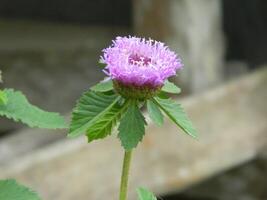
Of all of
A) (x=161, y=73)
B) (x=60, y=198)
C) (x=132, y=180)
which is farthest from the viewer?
(x=132, y=180)

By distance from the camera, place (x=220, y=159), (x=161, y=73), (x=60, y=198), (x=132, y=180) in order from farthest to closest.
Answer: (x=220, y=159) → (x=132, y=180) → (x=60, y=198) → (x=161, y=73)

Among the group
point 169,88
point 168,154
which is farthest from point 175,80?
point 169,88

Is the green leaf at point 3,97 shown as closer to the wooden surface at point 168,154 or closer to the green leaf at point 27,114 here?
the green leaf at point 27,114

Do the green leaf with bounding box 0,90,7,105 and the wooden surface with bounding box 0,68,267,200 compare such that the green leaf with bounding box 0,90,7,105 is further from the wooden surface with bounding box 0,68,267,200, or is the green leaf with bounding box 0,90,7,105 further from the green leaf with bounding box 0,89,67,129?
the wooden surface with bounding box 0,68,267,200

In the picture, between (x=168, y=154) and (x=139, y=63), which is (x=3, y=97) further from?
(x=168, y=154)

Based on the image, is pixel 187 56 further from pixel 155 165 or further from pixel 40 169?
pixel 40 169

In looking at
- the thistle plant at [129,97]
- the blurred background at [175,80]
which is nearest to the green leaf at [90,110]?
the thistle plant at [129,97]

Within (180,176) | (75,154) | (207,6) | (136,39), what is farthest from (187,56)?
(136,39)
